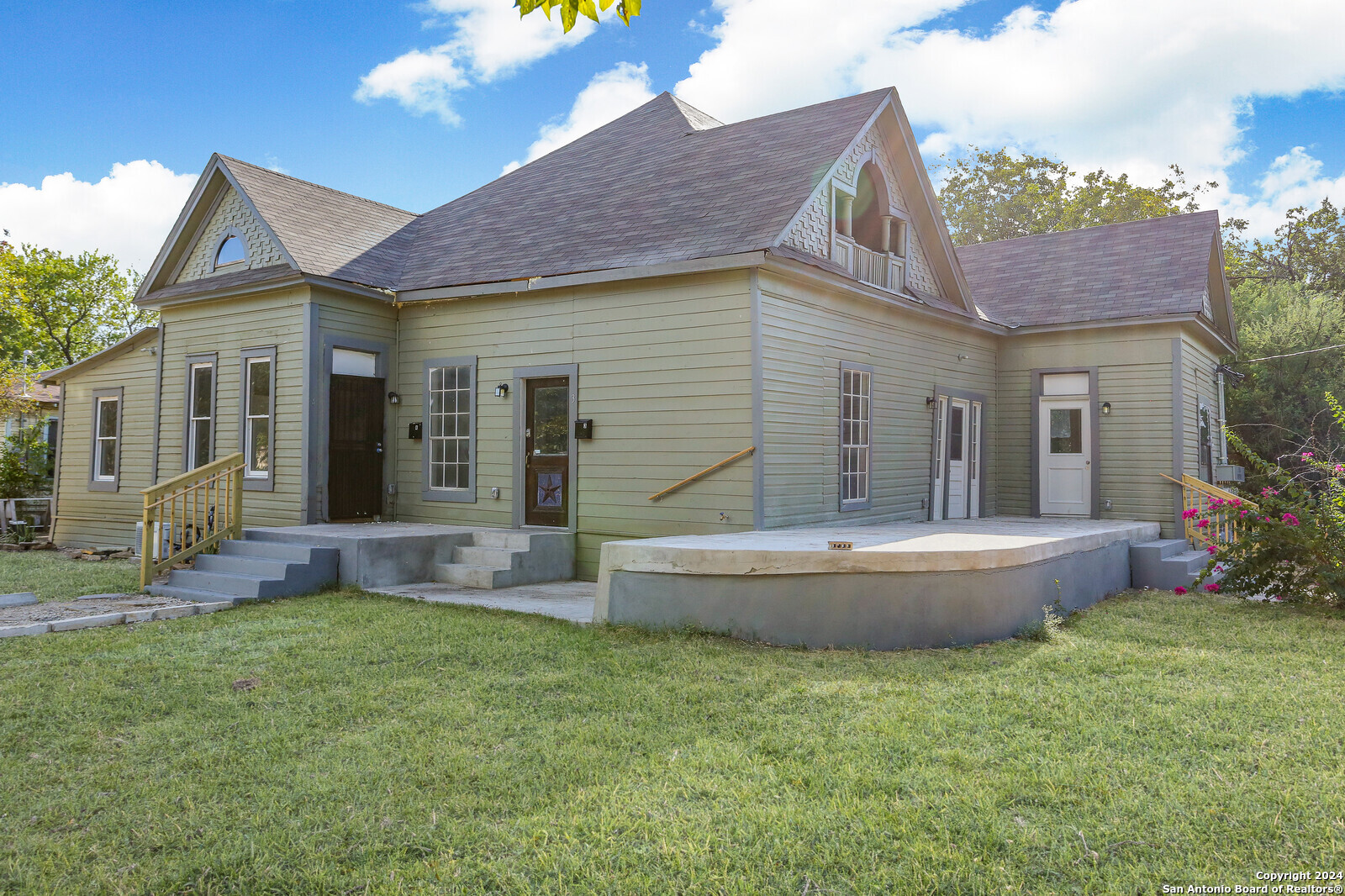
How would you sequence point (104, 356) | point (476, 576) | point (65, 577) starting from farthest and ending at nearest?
point (104, 356) < point (65, 577) < point (476, 576)

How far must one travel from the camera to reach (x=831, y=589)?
6.18 metres

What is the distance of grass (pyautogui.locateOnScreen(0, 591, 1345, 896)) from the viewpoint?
113 inches

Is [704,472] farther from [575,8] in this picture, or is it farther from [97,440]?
[97,440]

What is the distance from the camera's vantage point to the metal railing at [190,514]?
8.97 metres

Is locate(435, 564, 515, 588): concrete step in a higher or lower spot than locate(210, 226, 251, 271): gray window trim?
lower

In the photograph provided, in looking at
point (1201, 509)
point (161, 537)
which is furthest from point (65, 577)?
point (1201, 509)

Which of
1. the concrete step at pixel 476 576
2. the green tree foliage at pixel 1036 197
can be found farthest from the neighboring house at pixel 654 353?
the green tree foliage at pixel 1036 197

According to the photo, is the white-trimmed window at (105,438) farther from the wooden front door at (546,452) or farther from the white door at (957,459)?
the white door at (957,459)

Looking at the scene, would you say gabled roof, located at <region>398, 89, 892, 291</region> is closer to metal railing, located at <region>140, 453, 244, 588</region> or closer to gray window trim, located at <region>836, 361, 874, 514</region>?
gray window trim, located at <region>836, 361, 874, 514</region>

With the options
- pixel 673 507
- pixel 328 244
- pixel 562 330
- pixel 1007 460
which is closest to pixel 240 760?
pixel 673 507

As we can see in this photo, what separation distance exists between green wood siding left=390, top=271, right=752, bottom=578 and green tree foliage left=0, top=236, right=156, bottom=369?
2463 cm

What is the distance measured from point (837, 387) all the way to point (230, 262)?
8.43 meters

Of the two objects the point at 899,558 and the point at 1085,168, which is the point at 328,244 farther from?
the point at 1085,168

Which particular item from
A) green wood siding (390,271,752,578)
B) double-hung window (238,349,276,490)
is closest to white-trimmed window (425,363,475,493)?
green wood siding (390,271,752,578)
